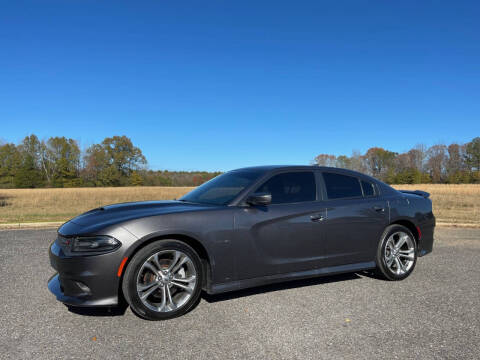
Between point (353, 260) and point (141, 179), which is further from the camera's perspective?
point (141, 179)

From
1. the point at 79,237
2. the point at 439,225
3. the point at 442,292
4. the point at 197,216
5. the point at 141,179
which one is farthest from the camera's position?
the point at 141,179

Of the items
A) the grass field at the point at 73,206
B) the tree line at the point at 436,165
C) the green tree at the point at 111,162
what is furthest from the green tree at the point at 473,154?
the green tree at the point at 111,162

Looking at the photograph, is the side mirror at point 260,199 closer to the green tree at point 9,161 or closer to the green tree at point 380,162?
the green tree at point 9,161

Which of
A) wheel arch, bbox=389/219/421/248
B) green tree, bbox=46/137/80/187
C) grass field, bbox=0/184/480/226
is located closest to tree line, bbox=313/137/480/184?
grass field, bbox=0/184/480/226

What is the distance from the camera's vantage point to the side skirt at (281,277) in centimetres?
365

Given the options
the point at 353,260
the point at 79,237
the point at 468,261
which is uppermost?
the point at 79,237

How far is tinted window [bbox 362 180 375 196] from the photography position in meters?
4.90

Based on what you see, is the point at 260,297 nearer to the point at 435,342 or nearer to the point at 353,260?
the point at 353,260

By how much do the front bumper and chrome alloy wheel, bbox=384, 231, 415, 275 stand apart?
11.8 ft

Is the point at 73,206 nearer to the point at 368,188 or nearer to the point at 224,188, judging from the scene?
the point at 224,188

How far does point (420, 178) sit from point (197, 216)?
94.8m

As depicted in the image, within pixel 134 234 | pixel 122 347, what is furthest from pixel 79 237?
pixel 122 347

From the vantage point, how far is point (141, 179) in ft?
272

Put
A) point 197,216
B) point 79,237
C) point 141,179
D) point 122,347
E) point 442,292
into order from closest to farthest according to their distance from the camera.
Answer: point 122,347 → point 79,237 → point 197,216 → point 442,292 → point 141,179
